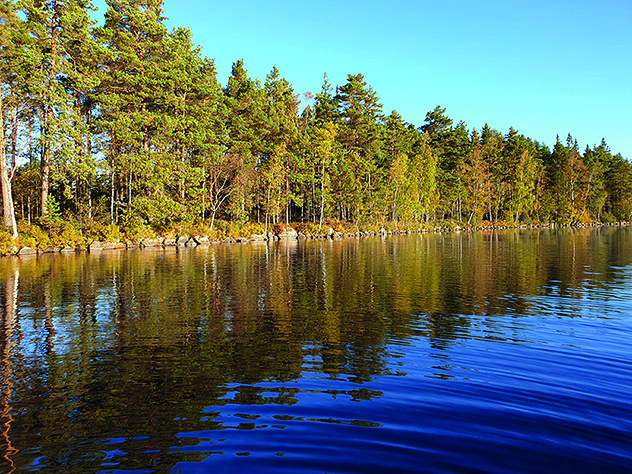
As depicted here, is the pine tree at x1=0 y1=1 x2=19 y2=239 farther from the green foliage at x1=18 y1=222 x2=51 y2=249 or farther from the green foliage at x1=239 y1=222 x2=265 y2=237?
the green foliage at x1=239 y1=222 x2=265 y2=237

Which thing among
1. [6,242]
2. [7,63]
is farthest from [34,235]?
[7,63]

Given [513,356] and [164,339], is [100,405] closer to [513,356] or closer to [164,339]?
[164,339]

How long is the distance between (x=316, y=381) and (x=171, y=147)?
49406mm

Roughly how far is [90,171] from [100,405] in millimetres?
37996

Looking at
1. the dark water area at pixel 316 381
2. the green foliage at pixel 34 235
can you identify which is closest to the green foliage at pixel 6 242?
the green foliage at pixel 34 235

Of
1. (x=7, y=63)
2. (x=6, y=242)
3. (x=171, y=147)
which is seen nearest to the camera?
(x=6, y=242)

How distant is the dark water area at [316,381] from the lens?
522cm

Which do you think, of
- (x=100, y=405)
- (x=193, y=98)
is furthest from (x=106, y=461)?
(x=193, y=98)

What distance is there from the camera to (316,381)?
774 centimetres

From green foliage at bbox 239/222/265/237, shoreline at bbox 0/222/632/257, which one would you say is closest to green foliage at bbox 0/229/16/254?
shoreline at bbox 0/222/632/257

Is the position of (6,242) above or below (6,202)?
below

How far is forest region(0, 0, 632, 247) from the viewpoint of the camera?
38312 millimetres

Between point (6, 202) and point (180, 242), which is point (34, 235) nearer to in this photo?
point (6, 202)

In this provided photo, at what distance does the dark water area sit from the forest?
2860 cm
